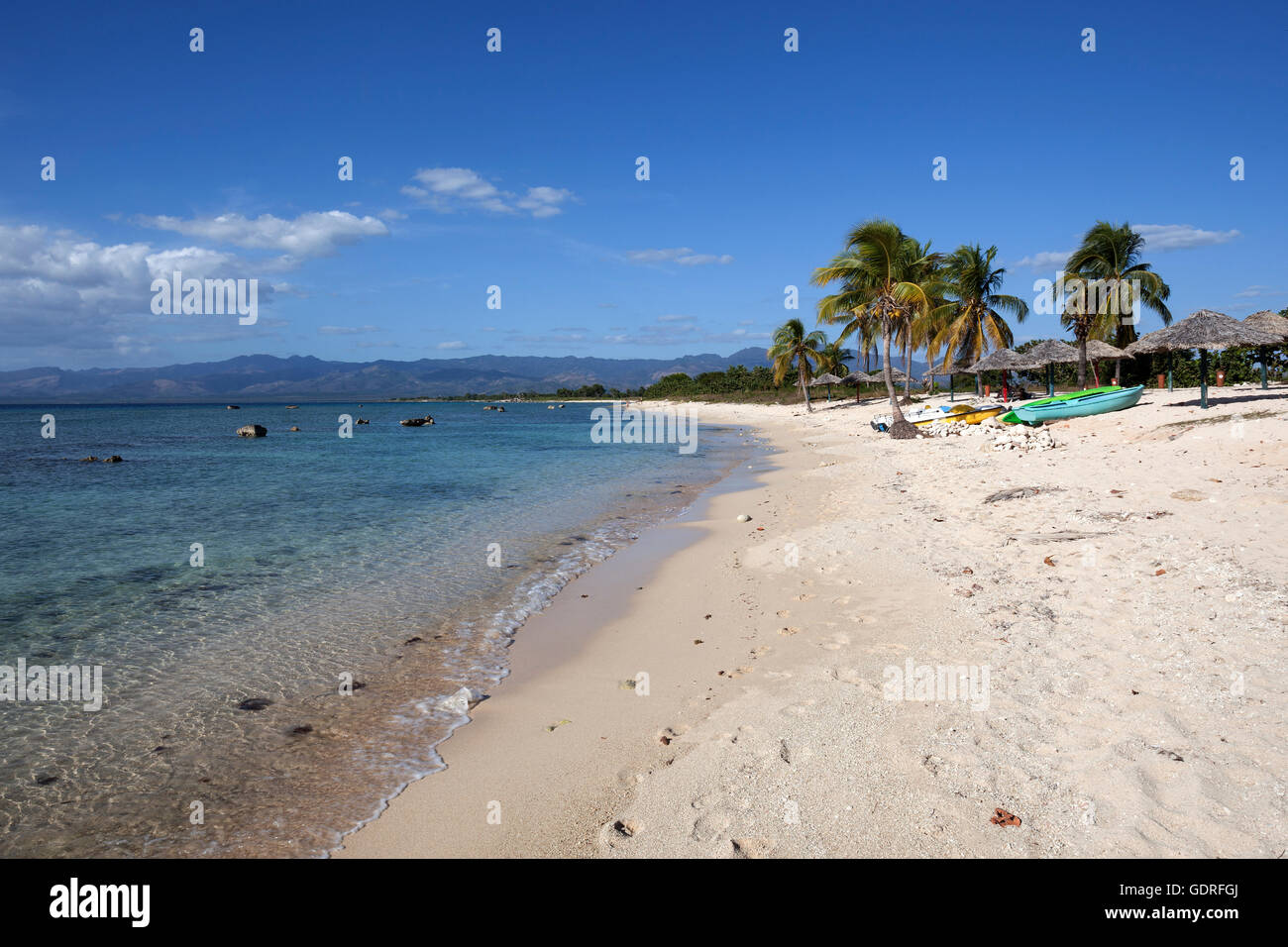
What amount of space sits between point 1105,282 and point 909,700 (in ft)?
120

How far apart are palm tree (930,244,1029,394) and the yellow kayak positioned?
12244 millimetres

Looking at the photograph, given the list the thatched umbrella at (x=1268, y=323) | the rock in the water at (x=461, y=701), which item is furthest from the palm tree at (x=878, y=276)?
the rock in the water at (x=461, y=701)

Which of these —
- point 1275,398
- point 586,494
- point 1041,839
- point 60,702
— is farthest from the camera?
point 1275,398

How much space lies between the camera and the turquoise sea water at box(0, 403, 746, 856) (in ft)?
14.8

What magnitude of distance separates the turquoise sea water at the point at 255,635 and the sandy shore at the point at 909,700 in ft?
2.62

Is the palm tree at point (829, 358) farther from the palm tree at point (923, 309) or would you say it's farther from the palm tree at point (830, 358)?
the palm tree at point (923, 309)

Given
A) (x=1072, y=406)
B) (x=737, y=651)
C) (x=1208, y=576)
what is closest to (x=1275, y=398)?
(x=1072, y=406)

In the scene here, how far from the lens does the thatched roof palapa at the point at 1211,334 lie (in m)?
20.2

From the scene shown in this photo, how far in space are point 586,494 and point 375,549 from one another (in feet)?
25.6

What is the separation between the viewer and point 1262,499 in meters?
9.16

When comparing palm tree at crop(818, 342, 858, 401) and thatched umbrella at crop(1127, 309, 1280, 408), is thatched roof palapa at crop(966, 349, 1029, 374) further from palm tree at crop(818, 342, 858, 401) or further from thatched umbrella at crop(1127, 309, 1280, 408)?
palm tree at crop(818, 342, 858, 401)

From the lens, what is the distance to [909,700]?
503 cm
